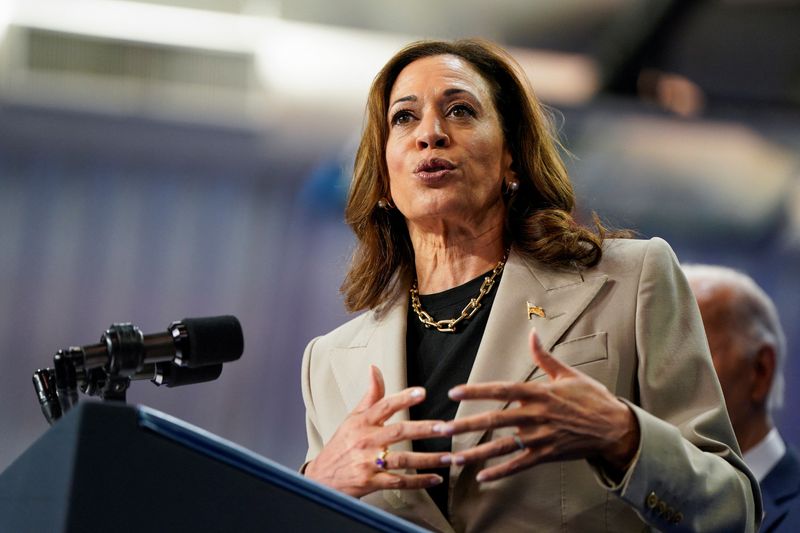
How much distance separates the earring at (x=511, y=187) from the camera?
77.4 inches

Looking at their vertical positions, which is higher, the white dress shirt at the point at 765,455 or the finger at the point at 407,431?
the finger at the point at 407,431

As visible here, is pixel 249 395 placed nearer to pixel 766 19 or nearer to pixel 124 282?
pixel 124 282

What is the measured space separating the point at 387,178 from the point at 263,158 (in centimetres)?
312

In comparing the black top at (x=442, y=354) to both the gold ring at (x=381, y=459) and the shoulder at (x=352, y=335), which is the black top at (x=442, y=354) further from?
the gold ring at (x=381, y=459)

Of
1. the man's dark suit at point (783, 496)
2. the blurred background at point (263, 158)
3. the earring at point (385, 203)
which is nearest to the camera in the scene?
the earring at point (385, 203)

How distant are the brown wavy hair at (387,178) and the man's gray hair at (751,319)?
5.22ft

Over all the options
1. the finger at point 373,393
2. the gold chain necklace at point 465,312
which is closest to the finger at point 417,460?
the finger at point 373,393

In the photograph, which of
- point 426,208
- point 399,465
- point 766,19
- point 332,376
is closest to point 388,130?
point 426,208

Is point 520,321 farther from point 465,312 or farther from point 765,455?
point 765,455

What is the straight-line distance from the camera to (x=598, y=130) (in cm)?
554

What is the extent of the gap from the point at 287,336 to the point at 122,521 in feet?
13.4

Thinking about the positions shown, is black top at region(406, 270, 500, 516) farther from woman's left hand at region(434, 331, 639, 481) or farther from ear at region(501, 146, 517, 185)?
woman's left hand at region(434, 331, 639, 481)

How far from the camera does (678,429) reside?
1.51 metres

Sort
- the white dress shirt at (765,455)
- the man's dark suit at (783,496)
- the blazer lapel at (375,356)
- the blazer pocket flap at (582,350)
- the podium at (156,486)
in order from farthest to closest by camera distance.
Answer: the white dress shirt at (765,455)
the man's dark suit at (783,496)
the blazer lapel at (375,356)
the blazer pocket flap at (582,350)
the podium at (156,486)
